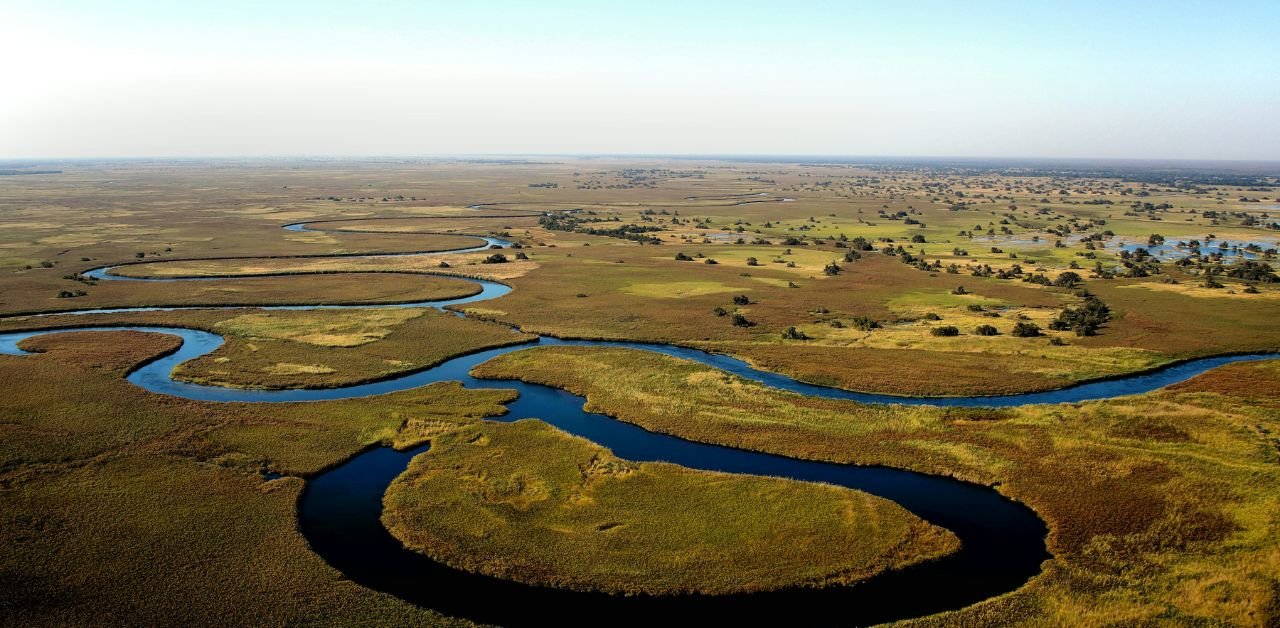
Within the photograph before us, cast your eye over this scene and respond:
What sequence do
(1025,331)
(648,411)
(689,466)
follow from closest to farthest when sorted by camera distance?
(689,466), (648,411), (1025,331)

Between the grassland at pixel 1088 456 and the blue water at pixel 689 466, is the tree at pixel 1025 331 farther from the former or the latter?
the grassland at pixel 1088 456

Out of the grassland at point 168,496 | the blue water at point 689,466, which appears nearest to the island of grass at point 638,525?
the blue water at point 689,466

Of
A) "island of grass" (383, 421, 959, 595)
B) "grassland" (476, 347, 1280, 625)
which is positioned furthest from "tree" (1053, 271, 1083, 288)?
"island of grass" (383, 421, 959, 595)

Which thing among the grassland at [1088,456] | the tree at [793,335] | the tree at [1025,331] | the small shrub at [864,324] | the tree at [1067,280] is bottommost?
the grassland at [1088,456]

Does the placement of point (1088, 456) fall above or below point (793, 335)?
below

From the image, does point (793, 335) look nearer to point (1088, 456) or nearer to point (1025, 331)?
point (1025, 331)

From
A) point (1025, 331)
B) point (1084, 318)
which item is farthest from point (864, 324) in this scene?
point (1084, 318)

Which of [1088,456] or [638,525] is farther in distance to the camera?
[1088,456]
